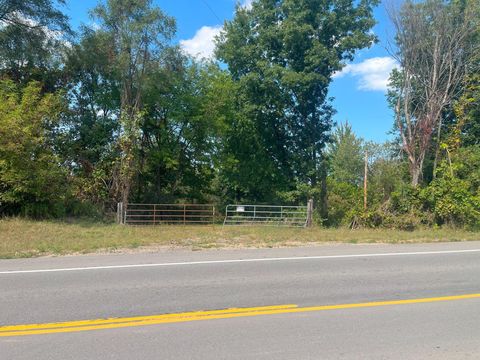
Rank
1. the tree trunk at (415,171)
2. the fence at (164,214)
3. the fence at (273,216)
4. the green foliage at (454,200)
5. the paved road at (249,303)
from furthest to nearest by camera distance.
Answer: the tree trunk at (415,171), the fence at (164,214), the fence at (273,216), the green foliage at (454,200), the paved road at (249,303)

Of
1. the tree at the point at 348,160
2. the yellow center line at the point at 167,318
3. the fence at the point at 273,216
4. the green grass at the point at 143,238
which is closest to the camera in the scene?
the yellow center line at the point at 167,318

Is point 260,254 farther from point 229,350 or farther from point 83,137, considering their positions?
point 83,137

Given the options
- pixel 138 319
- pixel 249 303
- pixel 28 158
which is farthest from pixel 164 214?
pixel 138 319

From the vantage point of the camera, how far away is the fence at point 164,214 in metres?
A: 18.7

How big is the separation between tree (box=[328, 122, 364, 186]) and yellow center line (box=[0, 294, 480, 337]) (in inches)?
1561

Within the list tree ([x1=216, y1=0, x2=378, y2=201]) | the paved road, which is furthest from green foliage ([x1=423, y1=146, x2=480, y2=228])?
the paved road

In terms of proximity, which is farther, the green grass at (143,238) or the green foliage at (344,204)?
the green foliage at (344,204)

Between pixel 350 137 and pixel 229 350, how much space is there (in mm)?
47529

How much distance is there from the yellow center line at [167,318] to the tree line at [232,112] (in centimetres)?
1256

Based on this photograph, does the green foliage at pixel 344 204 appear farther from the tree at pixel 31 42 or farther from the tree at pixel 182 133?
the tree at pixel 31 42

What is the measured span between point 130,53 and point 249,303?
16044mm

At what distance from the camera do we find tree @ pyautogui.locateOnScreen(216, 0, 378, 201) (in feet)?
70.5

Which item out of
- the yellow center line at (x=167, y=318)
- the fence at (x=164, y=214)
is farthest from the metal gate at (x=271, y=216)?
the yellow center line at (x=167, y=318)

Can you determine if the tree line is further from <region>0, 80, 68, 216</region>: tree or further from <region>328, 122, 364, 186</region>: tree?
<region>328, 122, 364, 186</region>: tree
